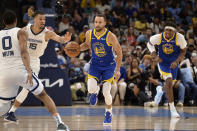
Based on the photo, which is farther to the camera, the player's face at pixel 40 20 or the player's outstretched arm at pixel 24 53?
the player's face at pixel 40 20

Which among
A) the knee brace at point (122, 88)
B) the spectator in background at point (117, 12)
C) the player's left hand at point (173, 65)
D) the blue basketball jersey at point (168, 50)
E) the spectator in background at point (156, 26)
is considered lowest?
the knee brace at point (122, 88)

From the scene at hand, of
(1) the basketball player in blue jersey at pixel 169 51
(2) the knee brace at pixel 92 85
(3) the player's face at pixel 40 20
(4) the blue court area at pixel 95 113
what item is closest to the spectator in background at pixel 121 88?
(4) the blue court area at pixel 95 113

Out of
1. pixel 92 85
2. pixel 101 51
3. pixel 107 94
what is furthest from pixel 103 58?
pixel 107 94

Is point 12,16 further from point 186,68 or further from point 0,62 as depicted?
point 186,68

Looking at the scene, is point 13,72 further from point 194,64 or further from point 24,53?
point 194,64

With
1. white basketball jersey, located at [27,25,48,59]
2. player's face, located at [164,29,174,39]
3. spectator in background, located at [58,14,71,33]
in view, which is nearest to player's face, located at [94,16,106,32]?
white basketball jersey, located at [27,25,48,59]

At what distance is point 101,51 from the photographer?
28.8 ft

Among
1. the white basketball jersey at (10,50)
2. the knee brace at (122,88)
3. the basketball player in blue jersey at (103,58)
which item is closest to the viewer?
the white basketball jersey at (10,50)

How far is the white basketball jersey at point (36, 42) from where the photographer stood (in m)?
8.51

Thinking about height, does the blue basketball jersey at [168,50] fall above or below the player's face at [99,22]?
below

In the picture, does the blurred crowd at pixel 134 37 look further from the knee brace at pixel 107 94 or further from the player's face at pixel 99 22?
the knee brace at pixel 107 94

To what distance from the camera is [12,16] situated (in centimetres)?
709

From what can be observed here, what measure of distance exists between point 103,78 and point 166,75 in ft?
7.42

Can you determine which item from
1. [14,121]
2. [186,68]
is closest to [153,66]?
[186,68]
